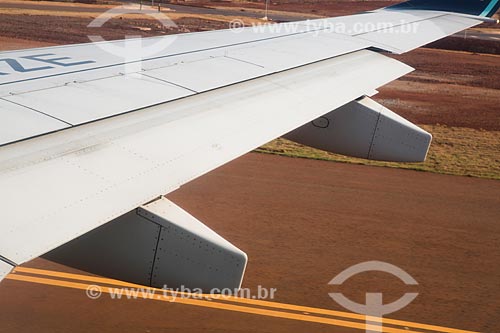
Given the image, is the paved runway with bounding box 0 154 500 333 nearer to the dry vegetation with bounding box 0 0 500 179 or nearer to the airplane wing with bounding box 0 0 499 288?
the dry vegetation with bounding box 0 0 500 179

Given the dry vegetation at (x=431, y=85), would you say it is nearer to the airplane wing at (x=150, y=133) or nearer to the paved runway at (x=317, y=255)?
the paved runway at (x=317, y=255)

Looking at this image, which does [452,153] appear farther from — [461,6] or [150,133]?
[150,133]

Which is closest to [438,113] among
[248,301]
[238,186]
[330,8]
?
[238,186]

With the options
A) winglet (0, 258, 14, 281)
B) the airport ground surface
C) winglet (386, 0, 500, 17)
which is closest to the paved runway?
the airport ground surface

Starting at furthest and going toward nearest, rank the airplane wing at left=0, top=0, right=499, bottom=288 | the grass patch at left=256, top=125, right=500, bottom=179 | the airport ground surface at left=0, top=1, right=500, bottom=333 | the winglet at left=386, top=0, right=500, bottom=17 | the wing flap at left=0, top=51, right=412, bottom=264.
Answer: the grass patch at left=256, top=125, right=500, bottom=179
the winglet at left=386, top=0, right=500, bottom=17
the airport ground surface at left=0, top=1, right=500, bottom=333
the airplane wing at left=0, top=0, right=499, bottom=288
the wing flap at left=0, top=51, right=412, bottom=264

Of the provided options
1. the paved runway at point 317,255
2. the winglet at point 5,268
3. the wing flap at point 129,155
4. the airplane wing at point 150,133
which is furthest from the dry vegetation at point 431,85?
the winglet at point 5,268

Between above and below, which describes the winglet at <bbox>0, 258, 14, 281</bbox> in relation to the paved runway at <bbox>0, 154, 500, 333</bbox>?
above

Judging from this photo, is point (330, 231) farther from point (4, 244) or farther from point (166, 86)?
point (4, 244)
